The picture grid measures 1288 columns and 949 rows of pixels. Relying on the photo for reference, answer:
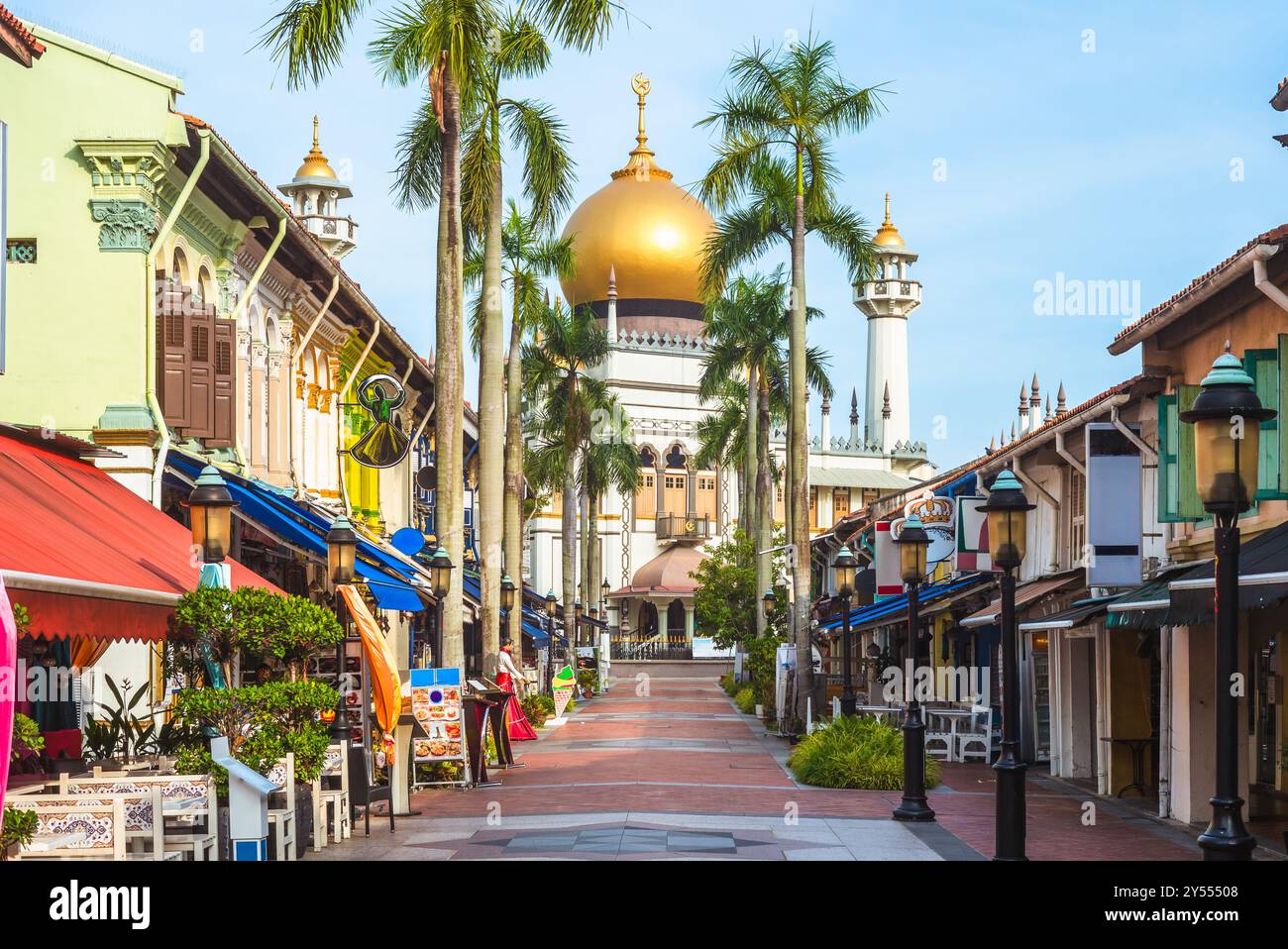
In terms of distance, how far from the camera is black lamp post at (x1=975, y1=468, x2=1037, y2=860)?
1380 cm

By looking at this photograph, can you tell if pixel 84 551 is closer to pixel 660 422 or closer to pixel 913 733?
pixel 913 733

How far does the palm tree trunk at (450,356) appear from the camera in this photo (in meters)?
23.6

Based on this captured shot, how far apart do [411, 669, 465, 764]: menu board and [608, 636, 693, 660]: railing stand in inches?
2378

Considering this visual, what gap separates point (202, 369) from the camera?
21.1m

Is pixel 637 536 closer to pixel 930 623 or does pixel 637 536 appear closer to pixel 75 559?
pixel 930 623

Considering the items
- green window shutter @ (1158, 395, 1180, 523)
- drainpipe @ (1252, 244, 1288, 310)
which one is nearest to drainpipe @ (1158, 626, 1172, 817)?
green window shutter @ (1158, 395, 1180, 523)

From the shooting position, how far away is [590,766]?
24.6 meters

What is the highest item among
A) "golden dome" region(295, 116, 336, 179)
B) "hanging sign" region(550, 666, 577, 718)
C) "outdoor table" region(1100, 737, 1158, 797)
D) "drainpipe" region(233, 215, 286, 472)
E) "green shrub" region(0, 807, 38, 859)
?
"golden dome" region(295, 116, 336, 179)

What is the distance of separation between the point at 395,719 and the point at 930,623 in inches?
812

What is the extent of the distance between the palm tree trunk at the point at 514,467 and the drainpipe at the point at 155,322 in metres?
12.9

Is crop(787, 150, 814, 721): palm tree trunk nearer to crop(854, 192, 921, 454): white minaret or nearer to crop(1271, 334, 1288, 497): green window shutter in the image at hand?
crop(1271, 334, 1288, 497): green window shutter

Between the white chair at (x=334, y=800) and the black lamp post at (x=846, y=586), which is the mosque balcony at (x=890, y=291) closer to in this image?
the black lamp post at (x=846, y=586)
